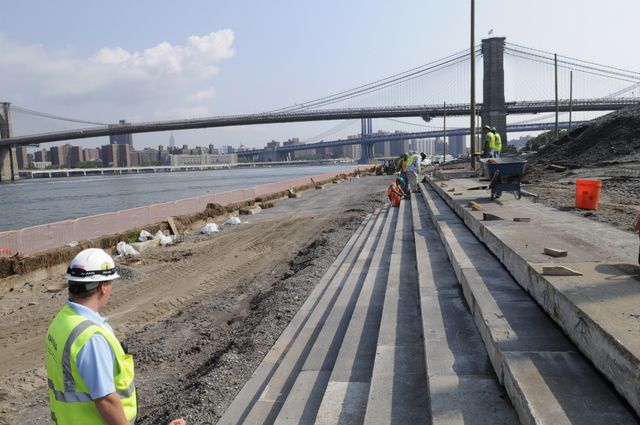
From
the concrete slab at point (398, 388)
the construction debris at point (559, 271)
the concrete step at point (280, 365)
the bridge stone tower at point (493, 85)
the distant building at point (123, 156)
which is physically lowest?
the concrete step at point (280, 365)

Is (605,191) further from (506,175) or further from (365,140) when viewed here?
(365,140)

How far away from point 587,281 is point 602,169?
13893 mm

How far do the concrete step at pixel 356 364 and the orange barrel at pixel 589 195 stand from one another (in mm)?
3990

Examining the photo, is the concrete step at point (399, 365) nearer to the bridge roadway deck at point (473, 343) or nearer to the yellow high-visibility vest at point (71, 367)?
the bridge roadway deck at point (473, 343)

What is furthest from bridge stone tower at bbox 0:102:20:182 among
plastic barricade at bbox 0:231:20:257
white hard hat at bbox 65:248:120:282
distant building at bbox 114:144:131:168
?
white hard hat at bbox 65:248:120:282

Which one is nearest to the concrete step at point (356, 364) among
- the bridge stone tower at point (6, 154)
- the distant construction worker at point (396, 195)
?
the distant construction worker at point (396, 195)

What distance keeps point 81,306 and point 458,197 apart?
1024cm

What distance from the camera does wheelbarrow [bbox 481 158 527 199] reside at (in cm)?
1041

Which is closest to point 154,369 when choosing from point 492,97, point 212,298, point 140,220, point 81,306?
point 212,298

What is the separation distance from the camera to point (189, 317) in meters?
8.14

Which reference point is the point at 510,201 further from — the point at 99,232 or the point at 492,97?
the point at 492,97

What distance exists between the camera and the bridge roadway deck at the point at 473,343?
9.72ft

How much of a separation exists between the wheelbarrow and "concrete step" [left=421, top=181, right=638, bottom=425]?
556 cm

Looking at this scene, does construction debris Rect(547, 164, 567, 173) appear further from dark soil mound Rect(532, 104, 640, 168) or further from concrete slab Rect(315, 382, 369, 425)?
concrete slab Rect(315, 382, 369, 425)
